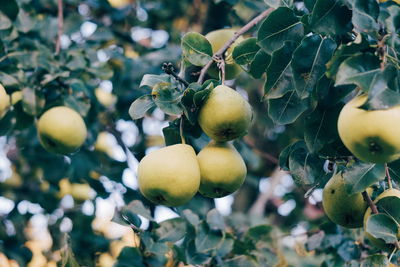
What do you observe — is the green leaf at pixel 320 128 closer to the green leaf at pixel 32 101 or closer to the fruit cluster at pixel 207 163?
the fruit cluster at pixel 207 163

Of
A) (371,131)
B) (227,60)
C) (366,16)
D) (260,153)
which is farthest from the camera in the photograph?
(260,153)

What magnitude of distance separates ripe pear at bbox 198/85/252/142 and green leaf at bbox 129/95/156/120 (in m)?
0.16

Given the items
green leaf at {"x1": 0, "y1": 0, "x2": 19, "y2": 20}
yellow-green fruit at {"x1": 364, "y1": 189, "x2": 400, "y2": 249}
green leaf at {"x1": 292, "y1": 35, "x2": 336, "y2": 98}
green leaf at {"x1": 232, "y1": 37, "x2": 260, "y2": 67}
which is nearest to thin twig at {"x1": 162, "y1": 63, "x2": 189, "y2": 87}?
green leaf at {"x1": 232, "y1": 37, "x2": 260, "y2": 67}

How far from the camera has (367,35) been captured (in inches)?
56.2

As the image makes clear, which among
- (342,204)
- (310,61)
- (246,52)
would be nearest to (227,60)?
(246,52)

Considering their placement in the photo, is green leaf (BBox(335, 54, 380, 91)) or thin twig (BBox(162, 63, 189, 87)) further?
thin twig (BBox(162, 63, 189, 87))

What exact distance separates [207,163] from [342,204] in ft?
1.37

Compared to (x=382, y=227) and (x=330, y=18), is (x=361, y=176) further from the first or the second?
(x=330, y=18)

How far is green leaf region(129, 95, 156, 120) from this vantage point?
156 cm

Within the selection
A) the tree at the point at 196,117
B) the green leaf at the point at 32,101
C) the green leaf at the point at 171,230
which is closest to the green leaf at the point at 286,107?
the tree at the point at 196,117

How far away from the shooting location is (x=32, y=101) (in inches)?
92.4

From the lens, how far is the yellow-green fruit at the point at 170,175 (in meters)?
1.49

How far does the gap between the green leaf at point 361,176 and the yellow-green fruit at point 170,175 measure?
16.7 inches

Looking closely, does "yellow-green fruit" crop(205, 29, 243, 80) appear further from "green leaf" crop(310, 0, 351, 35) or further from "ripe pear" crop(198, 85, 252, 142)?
"green leaf" crop(310, 0, 351, 35)
